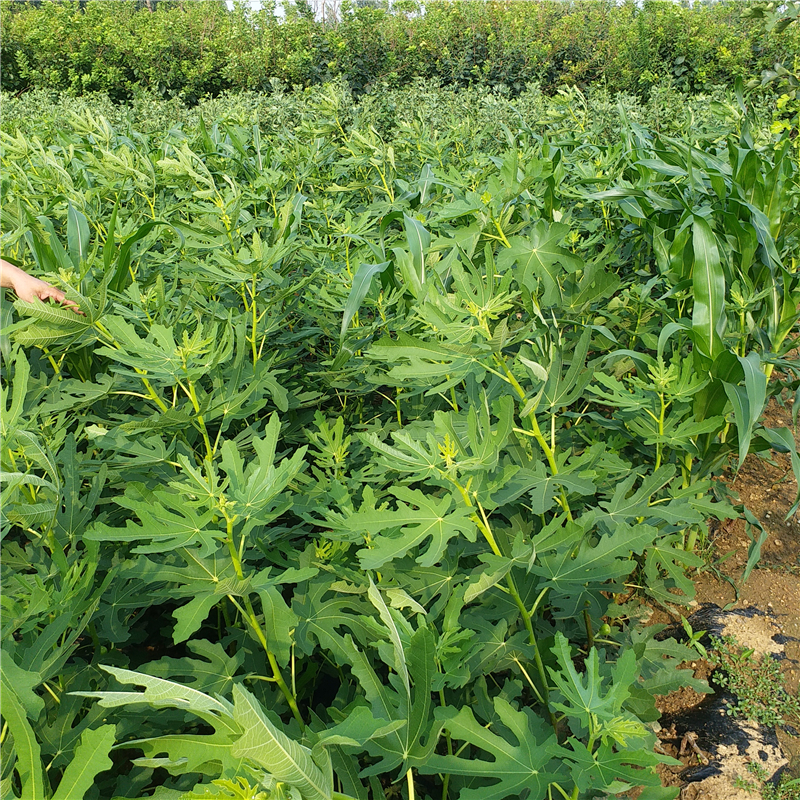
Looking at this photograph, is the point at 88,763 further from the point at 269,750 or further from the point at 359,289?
the point at 359,289

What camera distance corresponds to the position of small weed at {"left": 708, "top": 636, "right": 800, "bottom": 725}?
170 cm

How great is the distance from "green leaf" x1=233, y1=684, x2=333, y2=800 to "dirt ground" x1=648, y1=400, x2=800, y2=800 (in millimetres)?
1205

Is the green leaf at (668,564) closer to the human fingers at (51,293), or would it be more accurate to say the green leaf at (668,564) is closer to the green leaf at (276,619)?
the green leaf at (276,619)

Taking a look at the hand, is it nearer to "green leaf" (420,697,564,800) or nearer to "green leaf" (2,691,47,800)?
"green leaf" (2,691,47,800)

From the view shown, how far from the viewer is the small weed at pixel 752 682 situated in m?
1.70

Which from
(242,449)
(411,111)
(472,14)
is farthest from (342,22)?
(242,449)

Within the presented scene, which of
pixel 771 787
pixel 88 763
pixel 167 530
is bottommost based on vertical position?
pixel 771 787

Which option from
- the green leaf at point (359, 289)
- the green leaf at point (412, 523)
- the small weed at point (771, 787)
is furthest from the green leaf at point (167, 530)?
the small weed at point (771, 787)

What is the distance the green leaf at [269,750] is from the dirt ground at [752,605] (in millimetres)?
1205

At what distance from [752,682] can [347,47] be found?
1318 centimetres

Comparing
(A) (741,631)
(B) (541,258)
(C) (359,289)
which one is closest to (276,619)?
(C) (359,289)

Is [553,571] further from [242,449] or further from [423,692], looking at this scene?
[242,449]

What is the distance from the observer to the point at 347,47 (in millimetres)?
12469

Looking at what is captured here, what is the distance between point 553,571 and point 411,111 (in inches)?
207
